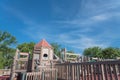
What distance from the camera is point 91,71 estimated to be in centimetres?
421

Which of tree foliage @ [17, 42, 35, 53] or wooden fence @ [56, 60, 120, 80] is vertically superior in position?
tree foliage @ [17, 42, 35, 53]

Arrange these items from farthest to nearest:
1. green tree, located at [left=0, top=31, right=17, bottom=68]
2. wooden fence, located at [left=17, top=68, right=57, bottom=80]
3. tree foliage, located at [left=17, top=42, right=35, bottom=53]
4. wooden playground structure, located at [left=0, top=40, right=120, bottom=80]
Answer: tree foliage, located at [left=17, top=42, right=35, bottom=53]
green tree, located at [left=0, top=31, right=17, bottom=68]
wooden fence, located at [left=17, top=68, right=57, bottom=80]
wooden playground structure, located at [left=0, top=40, right=120, bottom=80]

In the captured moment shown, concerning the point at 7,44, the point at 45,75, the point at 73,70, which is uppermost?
the point at 7,44

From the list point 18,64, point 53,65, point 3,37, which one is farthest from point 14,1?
point 3,37

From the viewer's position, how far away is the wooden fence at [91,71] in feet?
11.5

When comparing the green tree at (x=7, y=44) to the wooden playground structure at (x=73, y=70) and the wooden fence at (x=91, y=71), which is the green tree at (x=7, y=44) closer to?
the wooden playground structure at (x=73, y=70)

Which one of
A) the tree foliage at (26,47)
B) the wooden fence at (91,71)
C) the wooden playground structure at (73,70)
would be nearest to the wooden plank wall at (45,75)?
the wooden playground structure at (73,70)

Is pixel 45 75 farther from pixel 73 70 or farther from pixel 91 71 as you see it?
pixel 91 71

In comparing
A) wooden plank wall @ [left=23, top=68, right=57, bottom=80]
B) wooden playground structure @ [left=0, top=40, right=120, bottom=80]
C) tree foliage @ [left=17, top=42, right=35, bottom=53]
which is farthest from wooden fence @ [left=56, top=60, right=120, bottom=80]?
tree foliage @ [left=17, top=42, right=35, bottom=53]

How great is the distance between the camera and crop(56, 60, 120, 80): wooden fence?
11.5 feet

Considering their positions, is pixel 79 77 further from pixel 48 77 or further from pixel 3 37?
pixel 3 37

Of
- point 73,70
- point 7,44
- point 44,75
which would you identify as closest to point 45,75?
point 44,75

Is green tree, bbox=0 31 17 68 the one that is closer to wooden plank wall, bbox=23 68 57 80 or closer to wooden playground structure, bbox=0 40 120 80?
wooden playground structure, bbox=0 40 120 80

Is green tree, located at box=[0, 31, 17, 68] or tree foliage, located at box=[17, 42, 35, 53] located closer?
green tree, located at box=[0, 31, 17, 68]
